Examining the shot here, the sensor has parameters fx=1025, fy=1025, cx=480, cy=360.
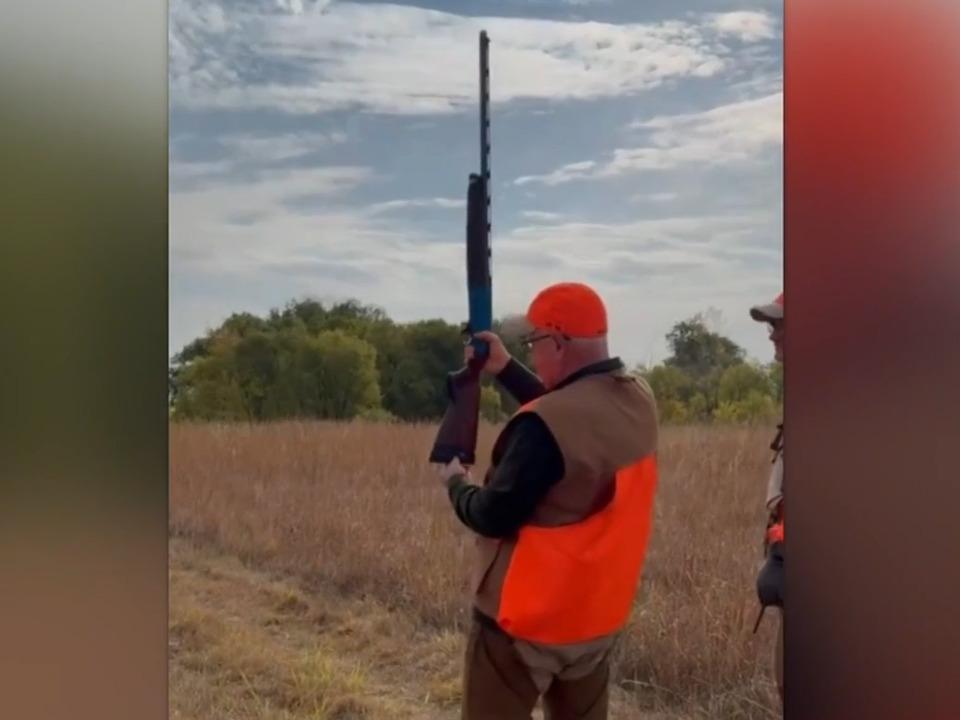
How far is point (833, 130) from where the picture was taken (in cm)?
201

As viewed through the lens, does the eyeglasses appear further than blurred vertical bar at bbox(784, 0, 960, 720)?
No

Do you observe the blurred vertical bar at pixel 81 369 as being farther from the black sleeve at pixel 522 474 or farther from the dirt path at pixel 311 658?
the black sleeve at pixel 522 474

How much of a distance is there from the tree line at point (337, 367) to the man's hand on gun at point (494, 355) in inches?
0.5

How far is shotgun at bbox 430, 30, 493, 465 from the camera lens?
1865 mm

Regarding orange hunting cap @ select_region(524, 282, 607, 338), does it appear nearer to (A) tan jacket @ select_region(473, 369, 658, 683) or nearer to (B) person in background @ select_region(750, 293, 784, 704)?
(A) tan jacket @ select_region(473, 369, 658, 683)

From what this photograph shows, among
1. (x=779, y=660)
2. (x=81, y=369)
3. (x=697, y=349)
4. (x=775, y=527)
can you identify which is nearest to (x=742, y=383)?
(x=697, y=349)

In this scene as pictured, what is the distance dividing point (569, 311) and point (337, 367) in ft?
1.45

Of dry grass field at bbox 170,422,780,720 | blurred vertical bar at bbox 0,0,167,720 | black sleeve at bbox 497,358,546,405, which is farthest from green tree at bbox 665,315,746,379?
blurred vertical bar at bbox 0,0,167,720

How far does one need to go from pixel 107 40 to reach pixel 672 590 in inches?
59.5

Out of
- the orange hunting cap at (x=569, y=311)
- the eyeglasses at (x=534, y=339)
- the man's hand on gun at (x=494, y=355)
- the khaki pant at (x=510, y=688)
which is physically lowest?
the khaki pant at (x=510, y=688)

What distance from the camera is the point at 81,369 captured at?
6.49 feet

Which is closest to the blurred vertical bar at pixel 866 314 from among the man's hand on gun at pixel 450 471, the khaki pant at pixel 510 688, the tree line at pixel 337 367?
the tree line at pixel 337 367

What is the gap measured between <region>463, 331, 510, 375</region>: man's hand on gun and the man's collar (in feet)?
0.35

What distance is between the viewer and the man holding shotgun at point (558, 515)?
1815 mm
